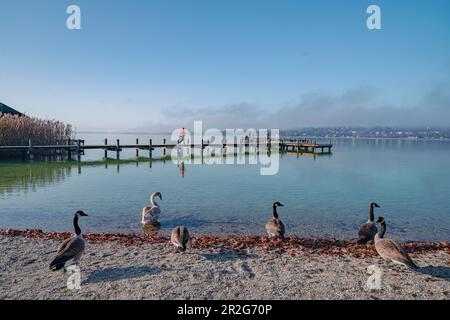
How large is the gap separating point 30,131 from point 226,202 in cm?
3357

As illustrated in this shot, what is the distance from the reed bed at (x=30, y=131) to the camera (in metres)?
38.0

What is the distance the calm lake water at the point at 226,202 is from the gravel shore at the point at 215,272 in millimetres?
3076

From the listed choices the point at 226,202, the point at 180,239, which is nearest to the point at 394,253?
the point at 180,239

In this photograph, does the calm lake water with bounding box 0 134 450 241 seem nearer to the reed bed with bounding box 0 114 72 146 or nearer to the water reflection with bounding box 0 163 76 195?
the water reflection with bounding box 0 163 76 195

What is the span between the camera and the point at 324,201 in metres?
19.7

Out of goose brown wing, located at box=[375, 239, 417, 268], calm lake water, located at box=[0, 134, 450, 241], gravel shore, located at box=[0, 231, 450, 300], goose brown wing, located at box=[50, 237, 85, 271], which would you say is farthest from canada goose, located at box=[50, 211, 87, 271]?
goose brown wing, located at box=[375, 239, 417, 268]

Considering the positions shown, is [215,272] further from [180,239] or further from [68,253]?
[68,253]

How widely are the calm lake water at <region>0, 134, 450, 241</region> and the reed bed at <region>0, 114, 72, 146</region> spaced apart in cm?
1003

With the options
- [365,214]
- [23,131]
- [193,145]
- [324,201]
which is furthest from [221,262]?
[193,145]

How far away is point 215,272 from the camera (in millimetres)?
8117

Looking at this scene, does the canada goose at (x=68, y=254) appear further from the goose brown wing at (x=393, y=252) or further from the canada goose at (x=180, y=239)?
the goose brown wing at (x=393, y=252)

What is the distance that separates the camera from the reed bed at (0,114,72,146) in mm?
38031

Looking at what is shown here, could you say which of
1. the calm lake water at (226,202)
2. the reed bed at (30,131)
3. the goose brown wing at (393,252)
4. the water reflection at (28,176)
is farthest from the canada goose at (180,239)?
the reed bed at (30,131)
